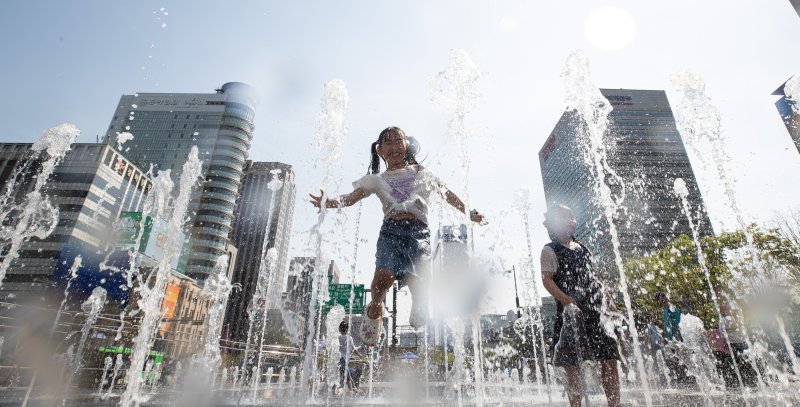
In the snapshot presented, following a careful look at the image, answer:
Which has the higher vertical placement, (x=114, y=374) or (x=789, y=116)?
(x=789, y=116)

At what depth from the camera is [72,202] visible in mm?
52719

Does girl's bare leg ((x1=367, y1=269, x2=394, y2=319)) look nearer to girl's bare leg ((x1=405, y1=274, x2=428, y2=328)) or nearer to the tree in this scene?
girl's bare leg ((x1=405, y1=274, x2=428, y2=328))

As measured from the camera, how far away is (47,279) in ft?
166

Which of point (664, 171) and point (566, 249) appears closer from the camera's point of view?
point (566, 249)

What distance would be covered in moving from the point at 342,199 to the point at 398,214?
25.0 inches

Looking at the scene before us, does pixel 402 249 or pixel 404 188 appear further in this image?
pixel 404 188

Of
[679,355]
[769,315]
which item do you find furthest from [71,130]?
[769,315]

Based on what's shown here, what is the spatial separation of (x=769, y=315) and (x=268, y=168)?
106010 millimetres

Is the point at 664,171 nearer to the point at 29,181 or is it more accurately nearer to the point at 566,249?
the point at 566,249

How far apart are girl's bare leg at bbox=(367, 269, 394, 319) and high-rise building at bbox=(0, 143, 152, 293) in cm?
5886

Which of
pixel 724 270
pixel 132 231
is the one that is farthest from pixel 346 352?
pixel 132 231

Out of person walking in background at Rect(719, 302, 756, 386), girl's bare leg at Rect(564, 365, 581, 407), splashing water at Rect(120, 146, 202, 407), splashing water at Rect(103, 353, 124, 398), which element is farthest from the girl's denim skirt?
person walking in background at Rect(719, 302, 756, 386)

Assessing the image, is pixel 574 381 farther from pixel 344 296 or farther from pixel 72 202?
pixel 72 202

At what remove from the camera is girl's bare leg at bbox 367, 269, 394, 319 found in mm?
3240
